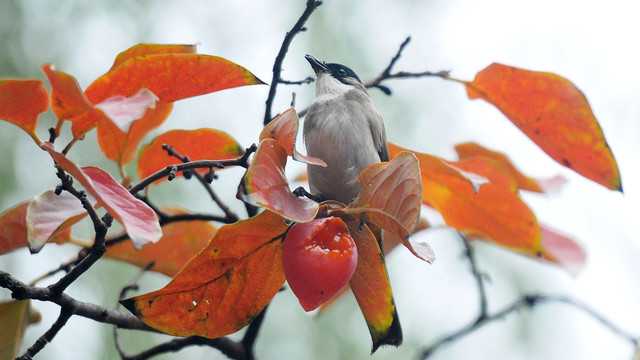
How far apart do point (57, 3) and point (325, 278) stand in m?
5.22

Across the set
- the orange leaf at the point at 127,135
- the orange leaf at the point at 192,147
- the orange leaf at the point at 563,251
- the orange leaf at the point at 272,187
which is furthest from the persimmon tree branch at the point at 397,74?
the orange leaf at the point at 272,187

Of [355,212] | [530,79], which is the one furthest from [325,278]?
[530,79]

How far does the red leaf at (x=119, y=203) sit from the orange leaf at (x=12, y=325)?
→ 1.47 feet

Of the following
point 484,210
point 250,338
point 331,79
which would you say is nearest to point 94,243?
point 250,338

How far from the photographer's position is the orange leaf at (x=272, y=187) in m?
0.85

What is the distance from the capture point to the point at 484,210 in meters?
1.36

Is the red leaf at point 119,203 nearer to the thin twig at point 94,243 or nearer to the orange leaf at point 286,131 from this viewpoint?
the thin twig at point 94,243

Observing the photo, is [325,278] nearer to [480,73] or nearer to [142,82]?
[142,82]

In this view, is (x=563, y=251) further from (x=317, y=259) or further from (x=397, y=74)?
(x=317, y=259)

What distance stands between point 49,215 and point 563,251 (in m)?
1.18

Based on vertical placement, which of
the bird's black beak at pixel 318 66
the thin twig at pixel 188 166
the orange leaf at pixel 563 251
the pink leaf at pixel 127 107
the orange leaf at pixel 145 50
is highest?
the pink leaf at pixel 127 107

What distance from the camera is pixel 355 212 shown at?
38.3 inches

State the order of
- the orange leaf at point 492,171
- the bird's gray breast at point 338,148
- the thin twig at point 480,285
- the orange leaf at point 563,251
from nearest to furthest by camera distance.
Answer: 1. the orange leaf at point 492,171
2. the orange leaf at point 563,251
3. the thin twig at point 480,285
4. the bird's gray breast at point 338,148

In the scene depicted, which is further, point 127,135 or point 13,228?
point 127,135
